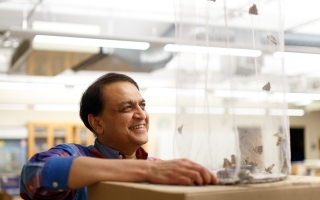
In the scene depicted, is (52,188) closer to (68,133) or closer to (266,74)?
(266,74)

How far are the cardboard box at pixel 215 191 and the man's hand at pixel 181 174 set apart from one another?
3 centimetres

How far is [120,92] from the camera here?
5.24ft

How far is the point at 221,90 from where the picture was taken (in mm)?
1325

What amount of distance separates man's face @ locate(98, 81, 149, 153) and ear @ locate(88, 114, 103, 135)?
0.15ft

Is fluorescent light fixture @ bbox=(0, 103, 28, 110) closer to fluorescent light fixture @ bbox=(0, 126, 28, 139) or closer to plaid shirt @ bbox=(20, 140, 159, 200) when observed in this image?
fluorescent light fixture @ bbox=(0, 126, 28, 139)

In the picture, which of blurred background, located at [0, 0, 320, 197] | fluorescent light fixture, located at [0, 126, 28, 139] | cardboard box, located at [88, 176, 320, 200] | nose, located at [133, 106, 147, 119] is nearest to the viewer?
cardboard box, located at [88, 176, 320, 200]

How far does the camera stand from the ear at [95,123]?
66.6 inches

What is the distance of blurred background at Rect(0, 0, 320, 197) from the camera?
4156 millimetres

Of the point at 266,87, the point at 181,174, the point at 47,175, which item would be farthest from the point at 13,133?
the point at 181,174

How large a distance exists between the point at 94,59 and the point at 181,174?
423 centimetres

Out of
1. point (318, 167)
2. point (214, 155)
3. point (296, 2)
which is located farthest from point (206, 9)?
point (318, 167)

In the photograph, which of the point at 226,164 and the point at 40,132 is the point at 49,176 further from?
the point at 40,132

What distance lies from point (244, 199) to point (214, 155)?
242mm

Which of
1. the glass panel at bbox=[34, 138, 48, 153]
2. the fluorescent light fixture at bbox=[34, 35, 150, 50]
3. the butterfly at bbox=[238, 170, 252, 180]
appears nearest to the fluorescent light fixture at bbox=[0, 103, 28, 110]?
the glass panel at bbox=[34, 138, 48, 153]
